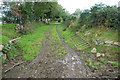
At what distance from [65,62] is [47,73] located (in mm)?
1057

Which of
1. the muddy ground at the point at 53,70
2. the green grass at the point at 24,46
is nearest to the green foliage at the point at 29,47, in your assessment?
the green grass at the point at 24,46

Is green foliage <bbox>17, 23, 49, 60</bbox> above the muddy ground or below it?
above

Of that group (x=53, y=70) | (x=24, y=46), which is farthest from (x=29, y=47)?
(x=53, y=70)

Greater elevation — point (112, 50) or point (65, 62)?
point (112, 50)

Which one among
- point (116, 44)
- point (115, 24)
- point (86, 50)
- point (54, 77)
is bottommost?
point (54, 77)

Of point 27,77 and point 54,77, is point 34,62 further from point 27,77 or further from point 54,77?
point 54,77

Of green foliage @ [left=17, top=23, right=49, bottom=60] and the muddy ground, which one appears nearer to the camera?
the muddy ground

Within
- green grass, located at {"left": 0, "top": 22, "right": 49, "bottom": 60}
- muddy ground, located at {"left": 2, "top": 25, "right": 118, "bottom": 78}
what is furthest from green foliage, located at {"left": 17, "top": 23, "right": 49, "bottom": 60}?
muddy ground, located at {"left": 2, "top": 25, "right": 118, "bottom": 78}

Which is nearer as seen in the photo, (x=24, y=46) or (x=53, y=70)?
(x=53, y=70)

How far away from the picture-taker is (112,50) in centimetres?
411

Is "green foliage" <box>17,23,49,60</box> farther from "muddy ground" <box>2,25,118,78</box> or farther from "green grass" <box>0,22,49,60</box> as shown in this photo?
"muddy ground" <box>2,25,118,78</box>

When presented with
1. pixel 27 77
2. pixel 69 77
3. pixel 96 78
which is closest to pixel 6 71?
pixel 27 77

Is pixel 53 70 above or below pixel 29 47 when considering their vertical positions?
below

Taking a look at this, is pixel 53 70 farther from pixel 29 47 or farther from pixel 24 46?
pixel 24 46
